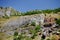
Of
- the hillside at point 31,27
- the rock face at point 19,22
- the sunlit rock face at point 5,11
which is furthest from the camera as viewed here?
the sunlit rock face at point 5,11

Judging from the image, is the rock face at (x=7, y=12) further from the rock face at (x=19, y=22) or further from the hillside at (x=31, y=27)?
the rock face at (x=19, y=22)

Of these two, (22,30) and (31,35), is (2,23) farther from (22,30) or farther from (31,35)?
(31,35)

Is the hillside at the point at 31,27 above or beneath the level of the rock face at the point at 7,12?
beneath

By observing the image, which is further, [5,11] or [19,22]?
[5,11]

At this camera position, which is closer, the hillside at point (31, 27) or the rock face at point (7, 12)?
the hillside at point (31, 27)

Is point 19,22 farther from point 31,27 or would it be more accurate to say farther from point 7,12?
point 7,12

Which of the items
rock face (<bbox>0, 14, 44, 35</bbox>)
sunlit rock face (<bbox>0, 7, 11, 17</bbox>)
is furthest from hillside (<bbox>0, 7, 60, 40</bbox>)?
sunlit rock face (<bbox>0, 7, 11, 17</bbox>)

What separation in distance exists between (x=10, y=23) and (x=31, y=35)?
31.0 feet

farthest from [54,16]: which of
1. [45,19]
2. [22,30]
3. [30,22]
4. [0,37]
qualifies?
[0,37]

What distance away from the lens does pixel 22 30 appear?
32562mm

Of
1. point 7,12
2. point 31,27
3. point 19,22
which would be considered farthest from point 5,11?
point 31,27

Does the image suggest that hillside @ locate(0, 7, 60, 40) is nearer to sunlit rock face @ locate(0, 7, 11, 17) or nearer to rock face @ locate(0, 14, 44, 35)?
rock face @ locate(0, 14, 44, 35)

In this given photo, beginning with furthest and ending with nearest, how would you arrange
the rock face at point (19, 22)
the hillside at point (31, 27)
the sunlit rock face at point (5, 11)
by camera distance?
the sunlit rock face at point (5, 11), the rock face at point (19, 22), the hillside at point (31, 27)

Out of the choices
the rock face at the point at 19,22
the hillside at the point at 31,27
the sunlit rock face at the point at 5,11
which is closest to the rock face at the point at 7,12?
the sunlit rock face at the point at 5,11
